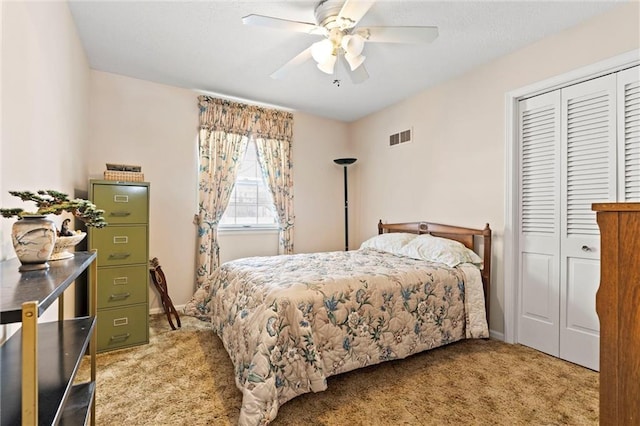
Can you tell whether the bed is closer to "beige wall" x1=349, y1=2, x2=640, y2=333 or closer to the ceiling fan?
"beige wall" x1=349, y1=2, x2=640, y2=333

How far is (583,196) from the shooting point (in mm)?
2377

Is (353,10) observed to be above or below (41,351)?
above

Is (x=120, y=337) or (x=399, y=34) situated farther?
(x=120, y=337)

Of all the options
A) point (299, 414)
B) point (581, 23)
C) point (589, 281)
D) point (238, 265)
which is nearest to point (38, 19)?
point (238, 265)

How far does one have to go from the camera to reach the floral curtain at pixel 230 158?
365cm

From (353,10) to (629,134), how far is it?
7.06ft

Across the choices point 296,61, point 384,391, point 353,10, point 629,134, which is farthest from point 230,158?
point 629,134

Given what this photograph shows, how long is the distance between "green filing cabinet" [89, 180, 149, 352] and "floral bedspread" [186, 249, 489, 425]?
498 mm

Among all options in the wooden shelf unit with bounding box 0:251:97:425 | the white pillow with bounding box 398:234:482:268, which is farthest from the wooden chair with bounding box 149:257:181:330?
the white pillow with bounding box 398:234:482:268

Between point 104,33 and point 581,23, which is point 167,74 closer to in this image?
point 104,33

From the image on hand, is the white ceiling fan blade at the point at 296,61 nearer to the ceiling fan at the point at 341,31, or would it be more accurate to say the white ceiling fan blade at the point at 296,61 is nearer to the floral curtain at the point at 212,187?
the ceiling fan at the point at 341,31

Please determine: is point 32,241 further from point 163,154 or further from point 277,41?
point 163,154

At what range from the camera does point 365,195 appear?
4574 mm

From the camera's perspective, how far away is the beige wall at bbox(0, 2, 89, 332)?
118 centimetres
